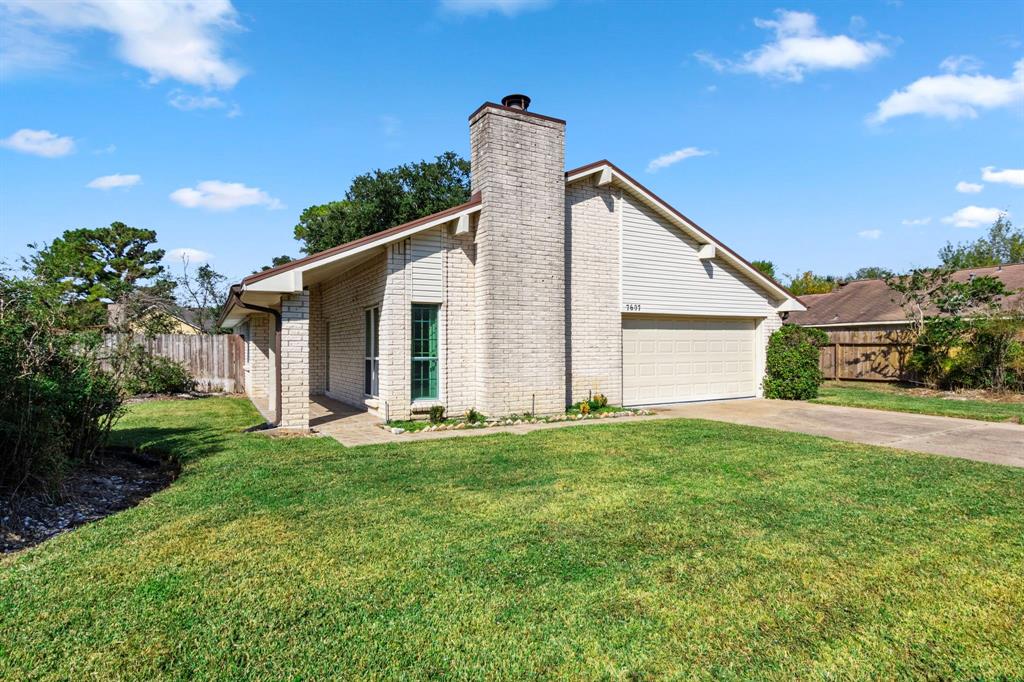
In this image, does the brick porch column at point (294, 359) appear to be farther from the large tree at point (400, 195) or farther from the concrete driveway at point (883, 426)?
the large tree at point (400, 195)

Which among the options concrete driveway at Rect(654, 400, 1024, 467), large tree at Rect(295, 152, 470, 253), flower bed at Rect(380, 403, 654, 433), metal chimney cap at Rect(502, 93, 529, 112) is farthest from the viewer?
large tree at Rect(295, 152, 470, 253)

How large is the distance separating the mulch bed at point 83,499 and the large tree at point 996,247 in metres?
55.0

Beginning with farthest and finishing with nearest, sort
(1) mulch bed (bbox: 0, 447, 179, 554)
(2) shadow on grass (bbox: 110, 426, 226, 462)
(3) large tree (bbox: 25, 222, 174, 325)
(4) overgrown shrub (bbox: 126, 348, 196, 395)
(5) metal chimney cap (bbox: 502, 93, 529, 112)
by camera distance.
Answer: (3) large tree (bbox: 25, 222, 174, 325), (4) overgrown shrub (bbox: 126, 348, 196, 395), (5) metal chimney cap (bbox: 502, 93, 529, 112), (2) shadow on grass (bbox: 110, 426, 226, 462), (1) mulch bed (bbox: 0, 447, 179, 554)

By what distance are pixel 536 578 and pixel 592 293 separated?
940 cm

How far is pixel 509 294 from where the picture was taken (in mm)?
10891

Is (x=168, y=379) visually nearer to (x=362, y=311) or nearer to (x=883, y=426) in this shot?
(x=362, y=311)

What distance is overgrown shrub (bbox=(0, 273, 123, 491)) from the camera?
207 inches

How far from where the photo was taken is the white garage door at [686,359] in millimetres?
13555

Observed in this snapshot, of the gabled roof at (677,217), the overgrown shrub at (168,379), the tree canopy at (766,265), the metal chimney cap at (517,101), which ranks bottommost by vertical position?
the overgrown shrub at (168,379)

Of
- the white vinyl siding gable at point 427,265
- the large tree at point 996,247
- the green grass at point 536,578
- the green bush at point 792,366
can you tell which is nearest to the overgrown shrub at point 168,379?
the white vinyl siding gable at point 427,265

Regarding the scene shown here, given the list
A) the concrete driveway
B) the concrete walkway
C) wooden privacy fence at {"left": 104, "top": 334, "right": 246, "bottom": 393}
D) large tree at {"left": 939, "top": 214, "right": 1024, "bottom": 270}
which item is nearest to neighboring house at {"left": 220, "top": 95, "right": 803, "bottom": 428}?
the concrete walkway

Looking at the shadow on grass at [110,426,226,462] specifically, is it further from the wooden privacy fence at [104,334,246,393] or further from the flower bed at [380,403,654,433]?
the wooden privacy fence at [104,334,246,393]

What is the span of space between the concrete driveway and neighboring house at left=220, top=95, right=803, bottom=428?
1866 millimetres

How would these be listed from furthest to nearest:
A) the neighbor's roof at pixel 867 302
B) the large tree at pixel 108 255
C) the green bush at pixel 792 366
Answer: the large tree at pixel 108 255 → the neighbor's roof at pixel 867 302 → the green bush at pixel 792 366
